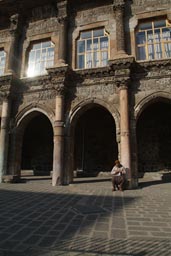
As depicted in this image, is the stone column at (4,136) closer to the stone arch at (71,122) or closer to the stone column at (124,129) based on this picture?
the stone arch at (71,122)

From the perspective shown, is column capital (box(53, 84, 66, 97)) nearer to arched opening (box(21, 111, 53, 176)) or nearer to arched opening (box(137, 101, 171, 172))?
arched opening (box(21, 111, 53, 176))

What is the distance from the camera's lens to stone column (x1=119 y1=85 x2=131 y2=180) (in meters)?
7.95

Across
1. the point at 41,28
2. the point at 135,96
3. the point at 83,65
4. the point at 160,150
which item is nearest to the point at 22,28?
the point at 41,28

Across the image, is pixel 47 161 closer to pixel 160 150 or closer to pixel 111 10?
pixel 160 150

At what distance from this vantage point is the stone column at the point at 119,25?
9.07 m

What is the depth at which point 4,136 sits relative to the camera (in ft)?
32.7

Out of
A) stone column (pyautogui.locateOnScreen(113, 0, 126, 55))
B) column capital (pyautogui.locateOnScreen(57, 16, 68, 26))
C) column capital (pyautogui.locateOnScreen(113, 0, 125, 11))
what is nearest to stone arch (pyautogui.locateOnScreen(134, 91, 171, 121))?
stone column (pyautogui.locateOnScreen(113, 0, 126, 55))

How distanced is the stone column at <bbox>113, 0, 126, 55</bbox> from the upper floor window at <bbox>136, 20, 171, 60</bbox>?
905 mm

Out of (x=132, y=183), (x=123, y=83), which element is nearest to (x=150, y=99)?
(x=123, y=83)

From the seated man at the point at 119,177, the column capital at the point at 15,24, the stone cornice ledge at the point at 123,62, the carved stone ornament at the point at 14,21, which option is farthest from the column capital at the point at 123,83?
the carved stone ornament at the point at 14,21

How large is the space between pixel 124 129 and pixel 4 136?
615cm

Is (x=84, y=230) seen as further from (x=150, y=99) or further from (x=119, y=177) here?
(x=150, y=99)

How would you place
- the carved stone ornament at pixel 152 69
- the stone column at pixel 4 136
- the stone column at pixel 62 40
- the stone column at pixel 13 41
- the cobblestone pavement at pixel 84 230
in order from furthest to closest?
1. the stone column at pixel 13 41
2. the stone column at pixel 62 40
3. the stone column at pixel 4 136
4. the carved stone ornament at pixel 152 69
5. the cobblestone pavement at pixel 84 230

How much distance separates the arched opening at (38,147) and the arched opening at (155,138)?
6620 millimetres
